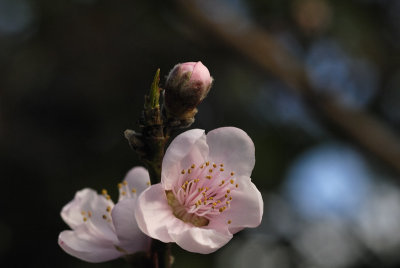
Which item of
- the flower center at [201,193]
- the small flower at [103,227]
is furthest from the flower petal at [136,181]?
the flower center at [201,193]

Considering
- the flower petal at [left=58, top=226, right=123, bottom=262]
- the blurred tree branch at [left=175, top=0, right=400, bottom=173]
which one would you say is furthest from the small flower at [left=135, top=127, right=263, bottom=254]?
the blurred tree branch at [left=175, top=0, right=400, bottom=173]

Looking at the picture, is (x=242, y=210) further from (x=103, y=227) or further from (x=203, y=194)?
(x=103, y=227)

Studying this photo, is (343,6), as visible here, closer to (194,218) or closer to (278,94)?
(278,94)

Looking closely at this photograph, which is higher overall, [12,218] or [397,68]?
[397,68]

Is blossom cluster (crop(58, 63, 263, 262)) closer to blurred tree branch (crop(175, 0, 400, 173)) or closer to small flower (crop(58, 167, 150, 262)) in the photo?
small flower (crop(58, 167, 150, 262))

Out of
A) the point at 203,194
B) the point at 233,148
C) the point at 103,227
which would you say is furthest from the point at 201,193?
the point at 103,227

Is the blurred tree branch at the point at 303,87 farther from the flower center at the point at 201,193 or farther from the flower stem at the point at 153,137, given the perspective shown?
the flower stem at the point at 153,137

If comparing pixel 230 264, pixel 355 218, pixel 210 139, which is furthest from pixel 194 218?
pixel 355 218
